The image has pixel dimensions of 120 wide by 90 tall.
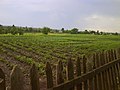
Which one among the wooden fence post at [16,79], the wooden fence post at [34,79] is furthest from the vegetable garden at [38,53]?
the wooden fence post at [16,79]

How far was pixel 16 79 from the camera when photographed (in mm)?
3002

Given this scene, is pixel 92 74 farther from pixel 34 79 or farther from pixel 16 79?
pixel 16 79

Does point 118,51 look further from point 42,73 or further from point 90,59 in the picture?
point 42,73

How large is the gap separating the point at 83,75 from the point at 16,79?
6.53ft

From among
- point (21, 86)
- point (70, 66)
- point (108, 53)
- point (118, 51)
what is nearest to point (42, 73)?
point (118, 51)

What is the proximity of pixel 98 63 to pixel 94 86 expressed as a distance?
1.59ft

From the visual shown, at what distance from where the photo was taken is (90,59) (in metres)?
5.45

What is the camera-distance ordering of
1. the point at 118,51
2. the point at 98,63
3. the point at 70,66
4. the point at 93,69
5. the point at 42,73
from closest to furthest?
1. the point at 70,66
2. the point at 93,69
3. the point at 98,63
4. the point at 118,51
5. the point at 42,73

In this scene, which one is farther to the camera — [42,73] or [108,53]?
[42,73]

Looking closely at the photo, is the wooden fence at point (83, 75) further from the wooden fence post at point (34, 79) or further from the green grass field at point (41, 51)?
the green grass field at point (41, 51)

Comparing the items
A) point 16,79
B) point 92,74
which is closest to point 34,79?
point 16,79

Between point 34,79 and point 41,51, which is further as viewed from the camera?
point 41,51

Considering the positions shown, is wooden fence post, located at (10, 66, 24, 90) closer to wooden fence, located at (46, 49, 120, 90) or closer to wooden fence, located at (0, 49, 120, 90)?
wooden fence, located at (0, 49, 120, 90)

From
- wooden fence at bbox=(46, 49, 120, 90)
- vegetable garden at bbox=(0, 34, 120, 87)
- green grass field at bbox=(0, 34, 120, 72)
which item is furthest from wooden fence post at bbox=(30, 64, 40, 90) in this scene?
green grass field at bbox=(0, 34, 120, 72)
